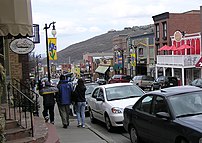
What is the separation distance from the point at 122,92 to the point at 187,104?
5.02 meters

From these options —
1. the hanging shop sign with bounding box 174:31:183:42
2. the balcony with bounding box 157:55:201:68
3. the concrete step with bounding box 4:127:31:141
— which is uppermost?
the hanging shop sign with bounding box 174:31:183:42

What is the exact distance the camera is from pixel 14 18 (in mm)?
8219

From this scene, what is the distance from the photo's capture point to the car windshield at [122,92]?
1280cm

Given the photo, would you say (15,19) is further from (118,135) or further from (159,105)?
(118,135)

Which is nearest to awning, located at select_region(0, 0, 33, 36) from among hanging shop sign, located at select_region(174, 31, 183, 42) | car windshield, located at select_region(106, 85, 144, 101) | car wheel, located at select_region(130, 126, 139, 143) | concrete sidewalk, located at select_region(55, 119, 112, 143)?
concrete sidewalk, located at select_region(55, 119, 112, 143)

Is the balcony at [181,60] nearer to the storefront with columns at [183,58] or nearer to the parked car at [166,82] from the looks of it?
the storefront with columns at [183,58]

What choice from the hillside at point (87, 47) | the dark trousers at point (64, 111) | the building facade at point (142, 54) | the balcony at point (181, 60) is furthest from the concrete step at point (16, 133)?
the hillside at point (87, 47)

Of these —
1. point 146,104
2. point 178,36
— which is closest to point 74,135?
point 146,104

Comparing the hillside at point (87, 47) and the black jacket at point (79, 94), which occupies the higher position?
the hillside at point (87, 47)

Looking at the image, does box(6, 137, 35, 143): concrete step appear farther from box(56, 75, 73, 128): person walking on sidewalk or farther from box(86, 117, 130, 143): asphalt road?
box(56, 75, 73, 128): person walking on sidewalk

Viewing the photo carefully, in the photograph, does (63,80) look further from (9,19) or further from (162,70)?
(162,70)

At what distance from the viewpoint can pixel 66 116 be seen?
13.1m

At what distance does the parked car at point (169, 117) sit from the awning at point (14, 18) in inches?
126

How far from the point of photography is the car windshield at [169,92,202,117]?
7820mm
